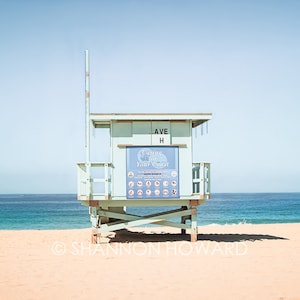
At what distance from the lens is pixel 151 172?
16.2 meters

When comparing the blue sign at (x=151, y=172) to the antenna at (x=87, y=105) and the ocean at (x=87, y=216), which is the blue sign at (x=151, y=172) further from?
the ocean at (x=87, y=216)

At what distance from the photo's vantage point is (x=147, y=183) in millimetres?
16141

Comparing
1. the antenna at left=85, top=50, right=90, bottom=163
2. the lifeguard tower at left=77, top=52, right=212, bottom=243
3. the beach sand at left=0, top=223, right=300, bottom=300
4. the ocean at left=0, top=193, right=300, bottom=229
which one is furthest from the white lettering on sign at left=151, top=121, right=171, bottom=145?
the ocean at left=0, top=193, right=300, bottom=229

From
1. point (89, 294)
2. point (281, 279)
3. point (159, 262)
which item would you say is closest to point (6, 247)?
point (159, 262)

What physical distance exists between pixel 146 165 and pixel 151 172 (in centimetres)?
27

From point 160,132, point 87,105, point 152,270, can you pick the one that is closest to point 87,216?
point 87,105

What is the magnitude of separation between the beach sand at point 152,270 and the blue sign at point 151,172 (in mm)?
1645

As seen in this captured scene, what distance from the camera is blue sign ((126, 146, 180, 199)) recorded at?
1612cm

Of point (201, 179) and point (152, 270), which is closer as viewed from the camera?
point (152, 270)

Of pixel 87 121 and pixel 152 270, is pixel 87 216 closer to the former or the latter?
pixel 87 121

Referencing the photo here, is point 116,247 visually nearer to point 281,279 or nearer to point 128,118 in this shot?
point 128,118

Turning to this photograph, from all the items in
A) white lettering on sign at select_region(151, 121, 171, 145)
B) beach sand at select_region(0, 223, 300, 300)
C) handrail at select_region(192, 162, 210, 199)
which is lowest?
beach sand at select_region(0, 223, 300, 300)

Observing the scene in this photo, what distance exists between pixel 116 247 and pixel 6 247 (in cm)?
365

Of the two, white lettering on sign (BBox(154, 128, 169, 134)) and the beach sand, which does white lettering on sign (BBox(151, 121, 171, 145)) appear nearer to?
white lettering on sign (BBox(154, 128, 169, 134))
